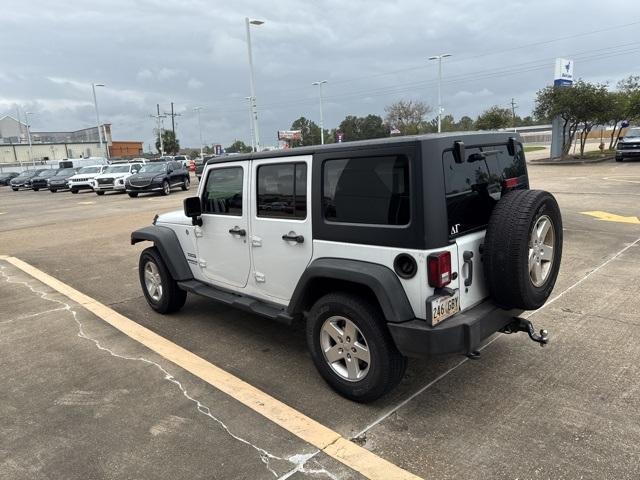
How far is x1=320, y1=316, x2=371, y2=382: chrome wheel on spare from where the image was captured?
3.19 m

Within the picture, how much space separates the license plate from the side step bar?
3.86 ft

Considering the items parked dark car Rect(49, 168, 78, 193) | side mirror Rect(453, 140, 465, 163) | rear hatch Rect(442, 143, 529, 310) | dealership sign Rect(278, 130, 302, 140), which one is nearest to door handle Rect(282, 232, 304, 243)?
rear hatch Rect(442, 143, 529, 310)

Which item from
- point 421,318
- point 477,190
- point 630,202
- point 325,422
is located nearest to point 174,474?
point 325,422

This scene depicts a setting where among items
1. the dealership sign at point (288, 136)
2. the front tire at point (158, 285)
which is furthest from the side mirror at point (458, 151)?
the dealership sign at point (288, 136)

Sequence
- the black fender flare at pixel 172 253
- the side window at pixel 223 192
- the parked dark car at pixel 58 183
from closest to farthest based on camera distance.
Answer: the side window at pixel 223 192 < the black fender flare at pixel 172 253 < the parked dark car at pixel 58 183

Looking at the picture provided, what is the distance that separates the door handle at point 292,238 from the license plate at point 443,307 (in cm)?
111

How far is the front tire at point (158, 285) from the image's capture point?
507 cm

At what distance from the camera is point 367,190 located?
10.3 ft

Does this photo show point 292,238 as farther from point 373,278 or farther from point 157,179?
point 157,179

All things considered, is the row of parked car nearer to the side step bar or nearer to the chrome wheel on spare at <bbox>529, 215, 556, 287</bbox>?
the side step bar

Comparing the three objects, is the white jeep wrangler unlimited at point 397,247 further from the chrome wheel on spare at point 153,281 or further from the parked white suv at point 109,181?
the parked white suv at point 109,181

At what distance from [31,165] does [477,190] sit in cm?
8632

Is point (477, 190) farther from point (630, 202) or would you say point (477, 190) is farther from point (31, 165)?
point (31, 165)

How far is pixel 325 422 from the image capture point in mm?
3109
